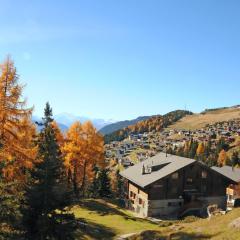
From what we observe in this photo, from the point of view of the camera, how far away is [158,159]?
234 feet

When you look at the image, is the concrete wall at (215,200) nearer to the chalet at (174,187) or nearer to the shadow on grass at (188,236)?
the chalet at (174,187)

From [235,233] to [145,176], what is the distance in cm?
3778

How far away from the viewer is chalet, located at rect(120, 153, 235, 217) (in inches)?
2308

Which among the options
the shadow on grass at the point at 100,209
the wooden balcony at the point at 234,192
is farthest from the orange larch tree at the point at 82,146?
the wooden balcony at the point at 234,192

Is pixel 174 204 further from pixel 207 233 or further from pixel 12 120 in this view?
pixel 12 120

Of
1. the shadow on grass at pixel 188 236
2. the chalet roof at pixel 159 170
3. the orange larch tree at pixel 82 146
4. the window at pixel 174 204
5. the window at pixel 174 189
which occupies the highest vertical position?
the orange larch tree at pixel 82 146

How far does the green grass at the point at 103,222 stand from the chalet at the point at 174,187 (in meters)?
6.68

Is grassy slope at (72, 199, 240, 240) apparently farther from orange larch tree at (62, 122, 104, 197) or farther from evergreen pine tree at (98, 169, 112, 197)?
evergreen pine tree at (98, 169, 112, 197)

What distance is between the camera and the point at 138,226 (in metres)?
45.7

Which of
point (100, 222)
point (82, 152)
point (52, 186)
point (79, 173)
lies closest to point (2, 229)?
point (52, 186)

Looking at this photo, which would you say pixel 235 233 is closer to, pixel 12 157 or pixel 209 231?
pixel 209 231

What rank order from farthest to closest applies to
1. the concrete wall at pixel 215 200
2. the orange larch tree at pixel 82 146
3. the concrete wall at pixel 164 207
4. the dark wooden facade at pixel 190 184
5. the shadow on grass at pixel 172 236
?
the concrete wall at pixel 215 200, the orange larch tree at pixel 82 146, the dark wooden facade at pixel 190 184, the concrete wall at pixel 164 207, the shadow on grass at pixel 172 236

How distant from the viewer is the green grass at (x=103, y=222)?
3984cm

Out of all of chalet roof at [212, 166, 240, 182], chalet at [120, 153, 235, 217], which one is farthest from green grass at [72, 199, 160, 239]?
chalet roof at [212, 166, 240, 182]
